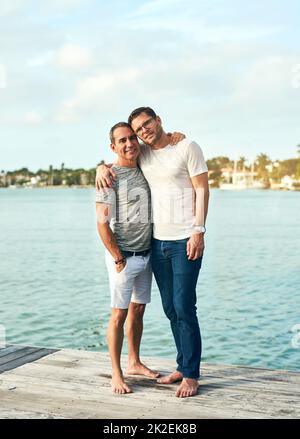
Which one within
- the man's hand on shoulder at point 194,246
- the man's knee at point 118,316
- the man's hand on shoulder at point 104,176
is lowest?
the man's knee at point 118,316

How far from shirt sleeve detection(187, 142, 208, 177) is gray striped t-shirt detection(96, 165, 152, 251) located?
31 centimetres

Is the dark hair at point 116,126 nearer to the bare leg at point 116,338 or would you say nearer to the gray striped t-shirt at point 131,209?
the gray striped t-shirt at point 131,209

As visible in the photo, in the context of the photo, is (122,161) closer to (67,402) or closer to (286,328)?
(67,402)

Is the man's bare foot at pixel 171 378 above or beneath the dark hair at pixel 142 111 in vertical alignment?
beneath

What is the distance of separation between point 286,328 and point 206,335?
4.02 ft

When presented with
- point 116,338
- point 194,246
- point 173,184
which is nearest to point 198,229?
point 194,246

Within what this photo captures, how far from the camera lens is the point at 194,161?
379 centimetres

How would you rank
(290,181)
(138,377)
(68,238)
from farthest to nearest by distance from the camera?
(290,181)
(68,238)
(138,377)

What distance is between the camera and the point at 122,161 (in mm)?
3934

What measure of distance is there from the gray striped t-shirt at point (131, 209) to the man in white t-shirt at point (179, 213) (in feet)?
0.16

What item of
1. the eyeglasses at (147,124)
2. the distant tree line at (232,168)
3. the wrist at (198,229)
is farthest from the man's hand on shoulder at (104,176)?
the distant tree line at (232,168)

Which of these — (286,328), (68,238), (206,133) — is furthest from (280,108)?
(286,328)

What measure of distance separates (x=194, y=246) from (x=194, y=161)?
1.60 feet

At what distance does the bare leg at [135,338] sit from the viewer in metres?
4.21
